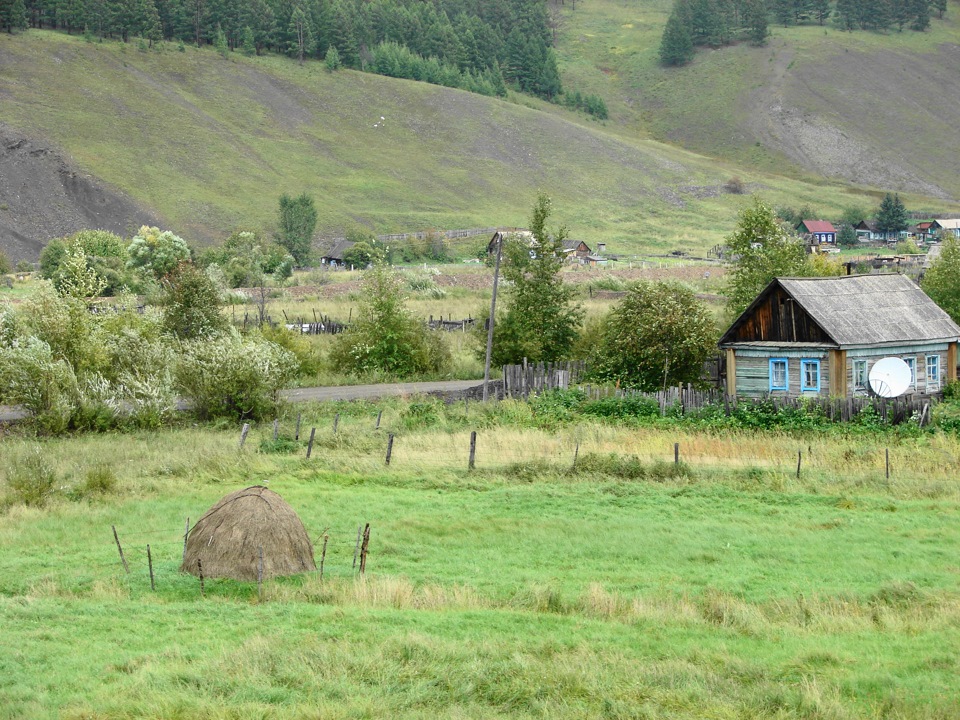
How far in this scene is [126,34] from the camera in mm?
161875

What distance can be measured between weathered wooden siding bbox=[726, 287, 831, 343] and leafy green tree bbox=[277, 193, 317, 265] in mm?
75208

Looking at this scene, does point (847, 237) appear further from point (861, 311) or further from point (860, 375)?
point (860, 375)

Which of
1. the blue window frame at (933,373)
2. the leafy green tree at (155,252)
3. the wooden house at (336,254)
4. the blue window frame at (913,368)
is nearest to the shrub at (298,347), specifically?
the blue window frame at (913,368)

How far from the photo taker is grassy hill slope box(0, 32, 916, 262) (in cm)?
12500

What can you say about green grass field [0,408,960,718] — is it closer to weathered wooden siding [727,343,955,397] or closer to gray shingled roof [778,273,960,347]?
weathered wooden siding [727,343,955,397]

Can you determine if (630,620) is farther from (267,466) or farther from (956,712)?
(267,466)

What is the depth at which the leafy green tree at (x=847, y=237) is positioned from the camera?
5064 inches

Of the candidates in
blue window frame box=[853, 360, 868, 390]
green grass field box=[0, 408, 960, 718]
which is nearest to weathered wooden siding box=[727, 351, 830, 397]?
blue window frame box=[853, 360, 868, 390]

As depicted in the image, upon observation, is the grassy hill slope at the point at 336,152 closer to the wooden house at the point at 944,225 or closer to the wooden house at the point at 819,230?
the wooden house at the point at 819,230

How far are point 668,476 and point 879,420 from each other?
26.8 feet

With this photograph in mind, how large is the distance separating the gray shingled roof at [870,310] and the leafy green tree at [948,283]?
32.8 feet

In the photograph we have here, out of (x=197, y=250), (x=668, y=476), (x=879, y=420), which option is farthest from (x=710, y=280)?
(x=668, y=476)

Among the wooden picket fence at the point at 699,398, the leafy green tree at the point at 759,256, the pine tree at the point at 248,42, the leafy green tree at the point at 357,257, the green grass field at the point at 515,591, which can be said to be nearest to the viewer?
the green grass field at the point at 515,591

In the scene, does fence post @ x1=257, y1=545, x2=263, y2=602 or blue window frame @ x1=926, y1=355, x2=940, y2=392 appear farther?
blue window frame @ x1=926, y1=355, x2=940, y2=392
